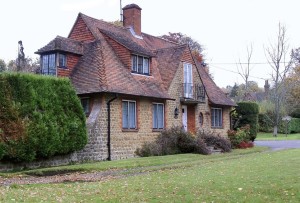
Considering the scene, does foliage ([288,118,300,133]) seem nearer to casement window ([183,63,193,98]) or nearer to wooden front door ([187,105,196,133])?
wooden front door ([187,105,196,133])

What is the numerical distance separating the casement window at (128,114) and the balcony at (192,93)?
16.5ft

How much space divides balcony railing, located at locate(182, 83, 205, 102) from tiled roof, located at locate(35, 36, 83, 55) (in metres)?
7.50

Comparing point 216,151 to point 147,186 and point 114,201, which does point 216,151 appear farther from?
point 114,201

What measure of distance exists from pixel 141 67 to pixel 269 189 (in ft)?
52.4

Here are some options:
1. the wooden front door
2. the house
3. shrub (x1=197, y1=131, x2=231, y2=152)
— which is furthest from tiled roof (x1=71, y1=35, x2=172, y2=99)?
the wooden front door

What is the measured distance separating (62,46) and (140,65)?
478 centimetres

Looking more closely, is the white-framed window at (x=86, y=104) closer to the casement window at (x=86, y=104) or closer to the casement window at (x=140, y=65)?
the casement window at (x=86, y=104)

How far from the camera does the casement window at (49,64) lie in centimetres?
2359

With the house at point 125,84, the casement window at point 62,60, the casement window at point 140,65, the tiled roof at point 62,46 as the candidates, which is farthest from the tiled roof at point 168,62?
the casement window at point 62,60

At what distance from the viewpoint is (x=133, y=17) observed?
98.5ft

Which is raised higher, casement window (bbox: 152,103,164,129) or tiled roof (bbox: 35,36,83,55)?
tiled roof (bbox: 35,36,83,55)

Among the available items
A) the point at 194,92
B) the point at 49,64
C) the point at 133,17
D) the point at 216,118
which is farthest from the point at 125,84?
the point at 216,118

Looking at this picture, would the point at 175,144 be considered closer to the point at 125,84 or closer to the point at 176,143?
the point at 176,143

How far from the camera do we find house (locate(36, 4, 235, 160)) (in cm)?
2161
